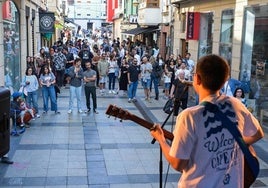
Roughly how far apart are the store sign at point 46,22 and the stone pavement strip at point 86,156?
38.2ft

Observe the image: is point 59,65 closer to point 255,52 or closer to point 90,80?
point 90,80

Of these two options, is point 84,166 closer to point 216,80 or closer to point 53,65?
point 216,80

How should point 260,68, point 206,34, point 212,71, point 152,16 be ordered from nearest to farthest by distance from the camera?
point 212,71 < point 260,68 < point 206,34 < point 152,16

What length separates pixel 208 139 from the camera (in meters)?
2.58

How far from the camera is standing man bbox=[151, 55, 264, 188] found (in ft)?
8.34

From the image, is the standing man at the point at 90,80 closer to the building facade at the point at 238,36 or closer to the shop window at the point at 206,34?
the building facade at the point at 238,36

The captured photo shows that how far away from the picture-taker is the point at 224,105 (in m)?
2.69

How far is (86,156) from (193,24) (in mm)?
9603

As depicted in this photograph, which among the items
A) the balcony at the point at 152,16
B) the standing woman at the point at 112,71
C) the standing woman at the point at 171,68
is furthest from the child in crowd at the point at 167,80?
the balcony at the point at 152,16

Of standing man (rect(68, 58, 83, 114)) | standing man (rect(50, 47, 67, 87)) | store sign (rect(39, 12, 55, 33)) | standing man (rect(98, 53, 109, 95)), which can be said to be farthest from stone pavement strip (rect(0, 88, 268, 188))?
store sign (rect(39, 12, 55, 33))

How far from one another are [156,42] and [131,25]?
10.3 m

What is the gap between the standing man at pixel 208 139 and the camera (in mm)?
2543

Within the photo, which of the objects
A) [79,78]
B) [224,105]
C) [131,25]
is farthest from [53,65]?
[131,25]

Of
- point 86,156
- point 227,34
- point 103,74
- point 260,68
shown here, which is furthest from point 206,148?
point 103,74
